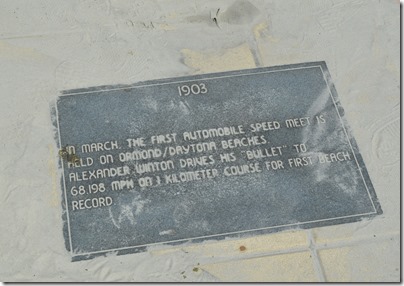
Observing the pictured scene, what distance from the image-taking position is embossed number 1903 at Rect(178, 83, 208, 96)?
371cm

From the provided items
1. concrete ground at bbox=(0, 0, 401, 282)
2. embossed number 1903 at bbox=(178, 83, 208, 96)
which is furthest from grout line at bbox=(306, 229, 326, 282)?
embossed number 1903 at bbox=(178, 83, 208, 96)

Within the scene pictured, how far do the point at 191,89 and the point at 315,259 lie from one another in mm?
1276

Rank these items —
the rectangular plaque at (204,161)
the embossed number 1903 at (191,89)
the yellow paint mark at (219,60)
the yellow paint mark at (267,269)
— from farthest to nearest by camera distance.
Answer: the yellow paint mark at (219,60)
the embossed number 1903 at (191,89)
the rectangular plaque at (204,161)
the yellow paint mark at (267,269)

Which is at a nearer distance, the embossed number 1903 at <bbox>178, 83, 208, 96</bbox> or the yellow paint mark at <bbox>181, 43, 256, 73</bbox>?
the embossed number 1903 at <bbox>178, 83, 208, 96</bbox>

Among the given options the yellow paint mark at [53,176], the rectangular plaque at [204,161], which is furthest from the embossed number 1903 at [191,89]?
the yellow paint mark at [53,176]

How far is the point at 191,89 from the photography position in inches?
147

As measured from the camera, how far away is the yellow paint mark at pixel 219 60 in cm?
385

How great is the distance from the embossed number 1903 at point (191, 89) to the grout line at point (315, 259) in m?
1.09

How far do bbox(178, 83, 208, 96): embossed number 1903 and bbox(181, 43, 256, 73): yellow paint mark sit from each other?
13cm

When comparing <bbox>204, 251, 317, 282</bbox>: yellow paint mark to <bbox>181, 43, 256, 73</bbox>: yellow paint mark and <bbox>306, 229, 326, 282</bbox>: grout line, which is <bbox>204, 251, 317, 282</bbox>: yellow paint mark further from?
<bbox>181, 43, 256, 73</bbox>: yellow paint mark

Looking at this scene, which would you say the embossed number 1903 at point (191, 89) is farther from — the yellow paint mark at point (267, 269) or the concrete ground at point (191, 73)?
the yellow paint mark at point (267, 269)

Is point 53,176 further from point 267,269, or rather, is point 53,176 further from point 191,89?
point 267,269

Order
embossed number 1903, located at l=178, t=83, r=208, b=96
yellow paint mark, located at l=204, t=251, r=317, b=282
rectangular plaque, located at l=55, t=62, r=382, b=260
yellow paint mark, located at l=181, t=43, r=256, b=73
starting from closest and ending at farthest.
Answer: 1. yellow paint mark, located at l=204, t=251, r=317, b=282
2. rectangular plaque, located at l=55, t=62, r=382, b=260
3. embossed number 1903, located at l=178, t=83, r=208, b=96
4. yellow paint mark, located at l=181, t=43, r=256, b=73

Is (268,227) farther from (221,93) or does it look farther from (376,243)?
(221,93)
